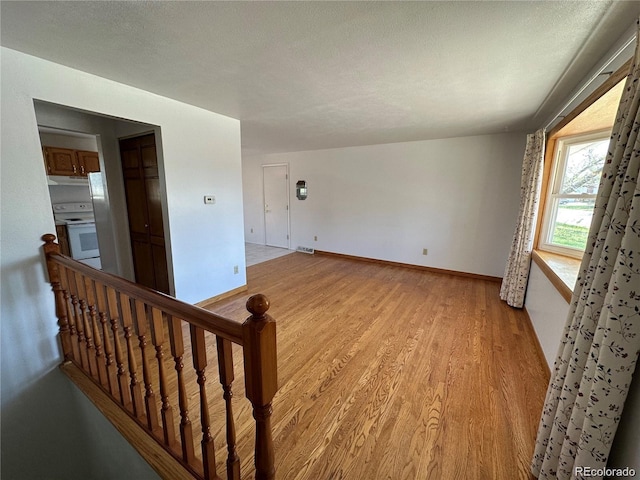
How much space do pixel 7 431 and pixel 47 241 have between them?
136 centimetres

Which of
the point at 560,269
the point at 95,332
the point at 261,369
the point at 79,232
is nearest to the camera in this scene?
the point at 261,369

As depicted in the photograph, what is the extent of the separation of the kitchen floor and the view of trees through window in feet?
14.3

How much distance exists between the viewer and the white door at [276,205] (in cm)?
589

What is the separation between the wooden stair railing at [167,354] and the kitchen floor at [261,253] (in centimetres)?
299

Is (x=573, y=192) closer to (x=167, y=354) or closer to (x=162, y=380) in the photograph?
(x=162, y=380)

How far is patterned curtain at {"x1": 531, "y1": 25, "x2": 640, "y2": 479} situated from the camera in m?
0.87

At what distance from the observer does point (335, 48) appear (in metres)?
1.56

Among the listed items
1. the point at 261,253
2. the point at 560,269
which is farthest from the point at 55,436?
the point at 560,269

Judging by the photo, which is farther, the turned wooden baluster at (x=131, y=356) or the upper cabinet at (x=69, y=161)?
the upper cabinet at (x=69, y=161)

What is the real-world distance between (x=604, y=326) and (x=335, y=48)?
1.83m

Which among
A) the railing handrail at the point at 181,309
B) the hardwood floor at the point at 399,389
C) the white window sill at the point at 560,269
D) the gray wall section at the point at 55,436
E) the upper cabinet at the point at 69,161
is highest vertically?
the upper cabinet at the point at 69,161

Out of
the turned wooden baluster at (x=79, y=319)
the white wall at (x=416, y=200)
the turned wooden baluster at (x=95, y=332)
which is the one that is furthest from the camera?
the white wall at (x=416, y=200)

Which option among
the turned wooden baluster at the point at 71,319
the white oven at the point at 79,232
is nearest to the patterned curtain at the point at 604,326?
the turned wooden baluster at the point at 71,319

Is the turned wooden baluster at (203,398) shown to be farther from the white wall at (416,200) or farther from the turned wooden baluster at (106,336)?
the white wall at (416,200)
